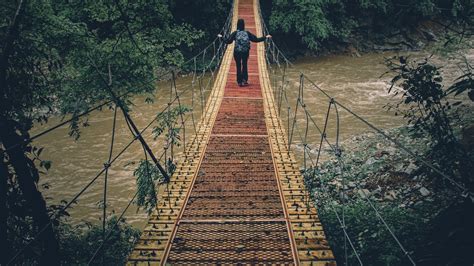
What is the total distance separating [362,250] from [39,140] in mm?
7849

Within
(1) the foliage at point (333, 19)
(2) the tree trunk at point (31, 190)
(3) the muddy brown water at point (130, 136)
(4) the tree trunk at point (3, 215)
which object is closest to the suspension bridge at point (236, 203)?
(2) the tree trunk at point (31, 190)

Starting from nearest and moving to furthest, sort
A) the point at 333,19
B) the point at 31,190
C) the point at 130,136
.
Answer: the point at 31,190 < the point at 130,136 < the point at 333,19

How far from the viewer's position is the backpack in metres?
6.73

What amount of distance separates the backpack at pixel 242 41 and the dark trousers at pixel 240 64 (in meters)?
0.07

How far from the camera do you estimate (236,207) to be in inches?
138

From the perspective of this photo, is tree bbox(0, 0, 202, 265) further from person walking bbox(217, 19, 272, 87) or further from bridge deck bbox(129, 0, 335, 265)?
person walking bbox(217, 19, 272, 87)

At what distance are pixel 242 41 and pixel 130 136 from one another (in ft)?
13.3

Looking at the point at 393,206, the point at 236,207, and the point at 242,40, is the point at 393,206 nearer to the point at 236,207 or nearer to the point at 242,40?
the point at 236,207

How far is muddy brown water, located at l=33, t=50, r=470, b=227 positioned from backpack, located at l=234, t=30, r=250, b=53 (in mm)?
1792

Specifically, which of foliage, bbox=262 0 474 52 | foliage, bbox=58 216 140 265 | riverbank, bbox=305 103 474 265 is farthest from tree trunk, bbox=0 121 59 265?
foliage, bbox=262 0 474 52

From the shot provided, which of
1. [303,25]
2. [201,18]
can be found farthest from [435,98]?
[201,18]

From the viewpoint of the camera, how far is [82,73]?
6047 millimetres

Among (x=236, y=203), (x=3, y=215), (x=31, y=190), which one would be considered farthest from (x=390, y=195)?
(x=3, y=215)

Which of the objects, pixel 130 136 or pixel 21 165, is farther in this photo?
pixel 130 136
